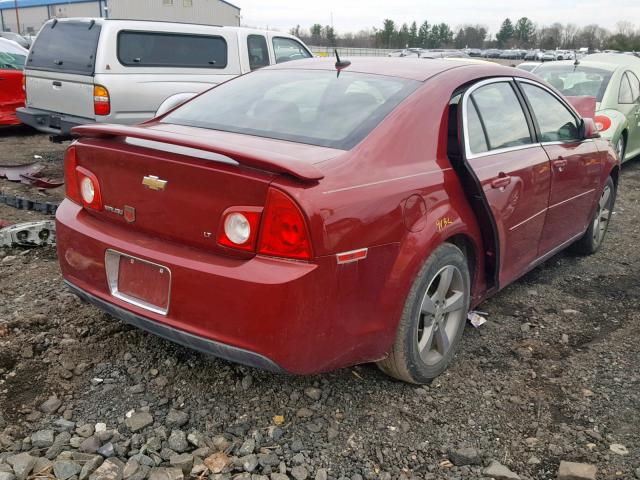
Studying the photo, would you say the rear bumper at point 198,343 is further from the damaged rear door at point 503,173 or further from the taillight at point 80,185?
the damaged rear door at point 503,173

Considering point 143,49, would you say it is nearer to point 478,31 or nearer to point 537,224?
point 537,224

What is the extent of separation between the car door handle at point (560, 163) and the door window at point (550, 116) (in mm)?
147

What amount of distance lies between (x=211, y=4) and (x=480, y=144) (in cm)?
5400

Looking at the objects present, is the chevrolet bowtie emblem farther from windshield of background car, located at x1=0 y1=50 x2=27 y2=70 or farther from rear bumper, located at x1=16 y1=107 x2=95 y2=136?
windshield of background car, located at x1=0 y1=50 x2=27 y2=70

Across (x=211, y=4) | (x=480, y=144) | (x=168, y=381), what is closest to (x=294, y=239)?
(x=168, y=381)

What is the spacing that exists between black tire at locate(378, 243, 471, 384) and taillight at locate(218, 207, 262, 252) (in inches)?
32.2

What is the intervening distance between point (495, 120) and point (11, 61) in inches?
356

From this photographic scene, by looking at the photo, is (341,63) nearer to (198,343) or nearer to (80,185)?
(80,185)

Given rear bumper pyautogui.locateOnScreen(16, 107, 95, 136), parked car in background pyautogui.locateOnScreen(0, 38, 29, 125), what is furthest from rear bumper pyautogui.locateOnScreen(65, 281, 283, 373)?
parked car in background pyautogui.locateOnScreen(0, 38, 29, 125)

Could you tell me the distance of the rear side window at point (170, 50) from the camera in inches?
304

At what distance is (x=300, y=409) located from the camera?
2.83 m

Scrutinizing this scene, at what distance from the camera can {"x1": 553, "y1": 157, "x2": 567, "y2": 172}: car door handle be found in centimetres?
392

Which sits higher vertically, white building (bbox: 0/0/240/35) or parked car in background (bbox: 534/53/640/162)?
white building (bbox: 0/0/240/35)

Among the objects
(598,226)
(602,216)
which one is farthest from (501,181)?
(602,216)
